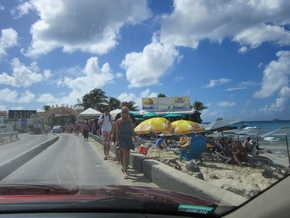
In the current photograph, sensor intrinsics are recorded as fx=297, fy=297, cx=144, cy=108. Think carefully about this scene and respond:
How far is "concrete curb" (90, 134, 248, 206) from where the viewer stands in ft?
11.7

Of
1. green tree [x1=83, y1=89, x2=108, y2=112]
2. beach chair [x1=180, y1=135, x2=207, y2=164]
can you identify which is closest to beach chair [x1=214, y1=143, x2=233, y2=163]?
beach chair [x1=180, y1=135, x2=207, y2=164]

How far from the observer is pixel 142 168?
7645 mm

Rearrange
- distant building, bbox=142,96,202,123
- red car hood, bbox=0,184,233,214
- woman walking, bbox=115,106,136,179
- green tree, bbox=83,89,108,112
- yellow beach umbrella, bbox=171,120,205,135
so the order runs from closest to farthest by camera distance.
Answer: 1. red car hood, bbox=0,184,233,214
2. woman walking, bbox=115,106,136,179
3. yellow beach umbrella, bbox=171,120,205,135
4. distant building, bbox=142,96,202,123
5. green tree, bbox=83,89,108,112

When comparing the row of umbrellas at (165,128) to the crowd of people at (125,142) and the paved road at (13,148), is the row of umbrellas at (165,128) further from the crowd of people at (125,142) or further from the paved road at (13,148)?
the paved road at (13,148)

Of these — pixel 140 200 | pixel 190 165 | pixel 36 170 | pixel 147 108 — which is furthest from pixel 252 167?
pixel 147 108

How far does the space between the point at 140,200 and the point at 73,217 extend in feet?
2.02

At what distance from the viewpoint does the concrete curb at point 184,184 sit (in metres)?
3.57

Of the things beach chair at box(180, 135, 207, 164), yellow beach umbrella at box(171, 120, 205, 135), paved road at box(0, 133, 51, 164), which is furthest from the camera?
yellow beach umbrella at box(171, 120, 205, 135)

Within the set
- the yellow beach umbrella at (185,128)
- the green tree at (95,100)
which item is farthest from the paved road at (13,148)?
the green tree at (95,100)

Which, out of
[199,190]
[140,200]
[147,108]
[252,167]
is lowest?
[252,167]

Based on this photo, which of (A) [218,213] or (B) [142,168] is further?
(B) [142,168]

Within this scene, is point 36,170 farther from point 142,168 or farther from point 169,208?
point 169,208

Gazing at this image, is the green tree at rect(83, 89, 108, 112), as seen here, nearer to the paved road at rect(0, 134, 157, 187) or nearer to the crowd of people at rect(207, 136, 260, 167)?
the crowd of people at rect(207, 136, 260, 167)

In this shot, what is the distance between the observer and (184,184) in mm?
4746
